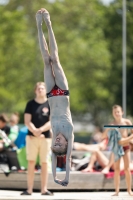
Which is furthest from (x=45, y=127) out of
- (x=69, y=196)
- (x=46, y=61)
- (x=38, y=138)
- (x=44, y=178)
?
(x=46, y=61)

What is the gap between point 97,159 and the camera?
1538 centimetres

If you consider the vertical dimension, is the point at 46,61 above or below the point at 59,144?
above

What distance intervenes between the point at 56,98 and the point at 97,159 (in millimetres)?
4501

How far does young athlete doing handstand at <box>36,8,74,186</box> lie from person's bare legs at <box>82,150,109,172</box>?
12.3 ft

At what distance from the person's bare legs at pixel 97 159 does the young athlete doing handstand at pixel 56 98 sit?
3753 mm

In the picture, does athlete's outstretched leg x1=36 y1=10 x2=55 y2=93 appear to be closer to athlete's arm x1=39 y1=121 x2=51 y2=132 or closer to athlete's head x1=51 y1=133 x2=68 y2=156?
athlete's head x1=51 y1=133 x2=68 y2=156

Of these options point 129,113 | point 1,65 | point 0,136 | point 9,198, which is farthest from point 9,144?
point 129,113

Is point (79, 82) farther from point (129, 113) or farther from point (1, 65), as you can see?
point (1, 65)

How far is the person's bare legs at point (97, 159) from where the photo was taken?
49.9ft

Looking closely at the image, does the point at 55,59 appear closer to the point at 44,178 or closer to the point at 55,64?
the point at 55,64

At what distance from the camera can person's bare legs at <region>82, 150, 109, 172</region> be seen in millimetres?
15195

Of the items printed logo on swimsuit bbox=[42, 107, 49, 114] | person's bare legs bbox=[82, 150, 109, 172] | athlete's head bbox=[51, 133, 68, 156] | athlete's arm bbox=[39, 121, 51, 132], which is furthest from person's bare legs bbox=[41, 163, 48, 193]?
athlete's head bbox=[51, 133, 68, 156]

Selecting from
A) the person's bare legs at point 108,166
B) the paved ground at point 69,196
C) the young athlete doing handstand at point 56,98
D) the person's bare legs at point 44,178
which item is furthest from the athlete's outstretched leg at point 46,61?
the person's bare legs at point 108,166

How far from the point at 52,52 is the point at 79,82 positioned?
40.9 m
